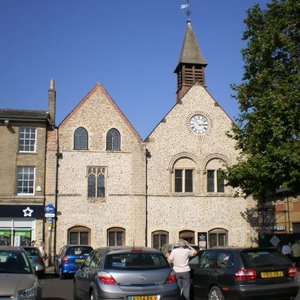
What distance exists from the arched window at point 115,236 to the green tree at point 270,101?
11140 mm

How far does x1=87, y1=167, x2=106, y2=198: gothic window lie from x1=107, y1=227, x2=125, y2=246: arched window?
8.45 feet

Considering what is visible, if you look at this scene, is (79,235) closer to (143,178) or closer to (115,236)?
(115,236)

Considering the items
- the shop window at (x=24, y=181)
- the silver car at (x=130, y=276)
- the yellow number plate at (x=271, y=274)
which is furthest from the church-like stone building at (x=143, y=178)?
the yellow number plate at (x=271, y=274)

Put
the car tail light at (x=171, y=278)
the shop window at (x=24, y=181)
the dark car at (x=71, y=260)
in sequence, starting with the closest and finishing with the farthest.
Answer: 1. the car tail light at (x=171, y=278)
2. the dark car at (x=71, y=260)
3. the shop window at (x=24, y=181)

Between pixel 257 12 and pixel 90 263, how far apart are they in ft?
60.3

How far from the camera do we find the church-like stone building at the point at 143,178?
105 feet

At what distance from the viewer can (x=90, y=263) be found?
11.5 metres

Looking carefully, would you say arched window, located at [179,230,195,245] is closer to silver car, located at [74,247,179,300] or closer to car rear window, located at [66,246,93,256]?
car rear window, located at [66,246,93,256]

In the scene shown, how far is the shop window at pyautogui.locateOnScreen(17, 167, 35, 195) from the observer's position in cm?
3134

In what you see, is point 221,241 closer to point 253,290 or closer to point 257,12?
point 257,12

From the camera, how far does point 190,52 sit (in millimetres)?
37844

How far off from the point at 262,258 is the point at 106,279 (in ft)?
13.1

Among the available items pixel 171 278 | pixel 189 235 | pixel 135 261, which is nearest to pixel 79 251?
pixel 135 261

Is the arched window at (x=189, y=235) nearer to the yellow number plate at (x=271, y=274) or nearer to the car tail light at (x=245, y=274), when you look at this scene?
the yellow number plate at (x=271, y=274)
